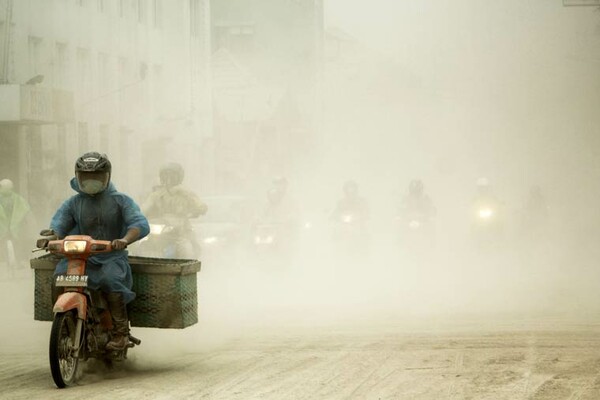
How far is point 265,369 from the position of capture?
38.9ft

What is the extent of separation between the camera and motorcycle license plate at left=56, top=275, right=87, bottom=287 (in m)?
11.2

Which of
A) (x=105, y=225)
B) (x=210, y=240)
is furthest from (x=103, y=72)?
(x=105, y=225)

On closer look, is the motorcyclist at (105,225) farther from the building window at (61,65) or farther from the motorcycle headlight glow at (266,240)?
the building window at (61,65)

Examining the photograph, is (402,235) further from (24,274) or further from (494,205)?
(24,274)

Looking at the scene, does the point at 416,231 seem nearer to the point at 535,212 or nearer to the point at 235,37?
the point at 535,212

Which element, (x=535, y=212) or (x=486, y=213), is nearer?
(x=486, y=213)

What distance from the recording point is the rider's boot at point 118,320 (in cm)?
1169

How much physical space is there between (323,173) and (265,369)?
2696 inches

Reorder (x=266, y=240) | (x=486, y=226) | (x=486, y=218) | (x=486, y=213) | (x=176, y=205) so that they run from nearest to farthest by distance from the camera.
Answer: (x=176, y=205) → (x=266, y=240) → (x=486, y=226) → (x=486, y=218) → (x=486, y=213)

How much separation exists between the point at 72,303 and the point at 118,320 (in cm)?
76

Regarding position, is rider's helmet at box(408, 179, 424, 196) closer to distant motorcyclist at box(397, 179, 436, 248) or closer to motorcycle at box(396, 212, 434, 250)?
distant motorcyclist at box(397, 179, 436, 248)

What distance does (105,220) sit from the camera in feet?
38.8

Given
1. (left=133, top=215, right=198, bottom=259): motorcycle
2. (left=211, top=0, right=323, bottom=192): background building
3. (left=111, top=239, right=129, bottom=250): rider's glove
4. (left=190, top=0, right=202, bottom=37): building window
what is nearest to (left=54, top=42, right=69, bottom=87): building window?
(left=190, top=0, right=202, bottom=37): building window

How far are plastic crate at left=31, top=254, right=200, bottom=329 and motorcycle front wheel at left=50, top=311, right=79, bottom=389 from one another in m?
0.79
